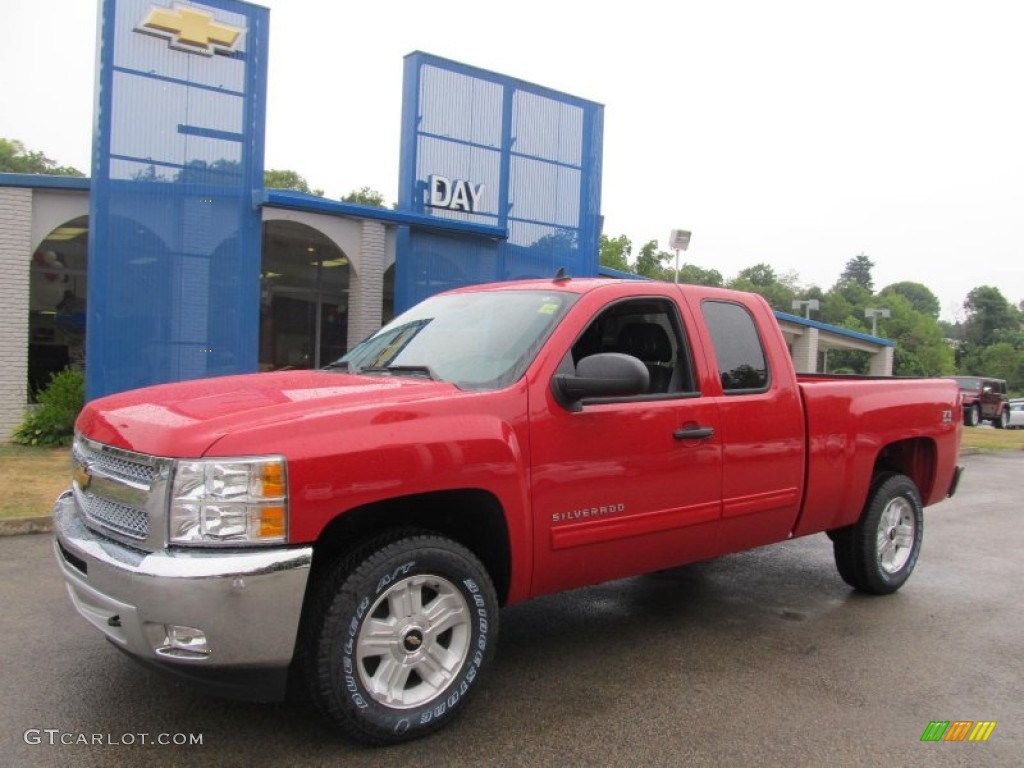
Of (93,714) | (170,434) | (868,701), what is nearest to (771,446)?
(868,701)

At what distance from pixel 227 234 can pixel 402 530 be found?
9.37m

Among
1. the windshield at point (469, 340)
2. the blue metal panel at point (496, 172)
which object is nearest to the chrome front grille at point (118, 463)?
the windshield at point (469, 340)

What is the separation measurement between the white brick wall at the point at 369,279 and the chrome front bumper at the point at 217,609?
1282 cm

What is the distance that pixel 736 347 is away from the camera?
4.70 metres

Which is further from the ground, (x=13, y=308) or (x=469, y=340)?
(x=13, y=308)

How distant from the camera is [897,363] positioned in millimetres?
59375

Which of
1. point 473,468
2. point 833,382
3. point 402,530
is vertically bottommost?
point 402,530

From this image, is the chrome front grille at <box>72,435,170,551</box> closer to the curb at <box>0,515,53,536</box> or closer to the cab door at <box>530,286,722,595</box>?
the cab door at <box>530,286,722,595</box>

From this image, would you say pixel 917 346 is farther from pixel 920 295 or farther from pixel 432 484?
pixel 920 295

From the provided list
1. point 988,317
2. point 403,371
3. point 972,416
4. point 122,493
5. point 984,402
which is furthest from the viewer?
point 988,317

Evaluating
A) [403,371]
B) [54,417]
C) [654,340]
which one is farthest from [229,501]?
[54,417]

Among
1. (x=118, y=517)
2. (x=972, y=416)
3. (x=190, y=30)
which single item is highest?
(x=190, y=30)

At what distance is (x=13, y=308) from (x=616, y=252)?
1193 inches

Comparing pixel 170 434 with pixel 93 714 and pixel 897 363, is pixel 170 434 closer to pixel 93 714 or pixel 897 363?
pixel 93 714
